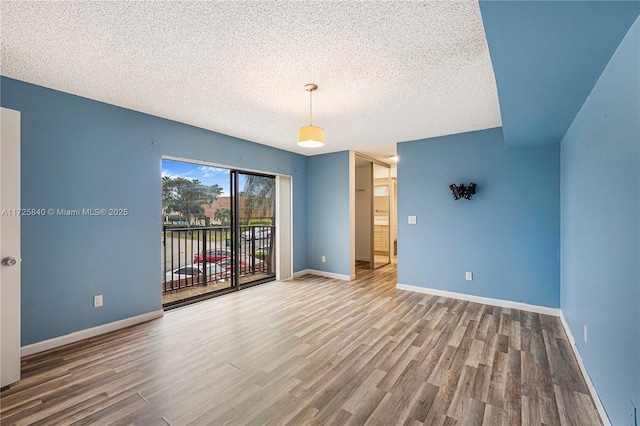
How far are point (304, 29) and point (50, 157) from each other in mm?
2802

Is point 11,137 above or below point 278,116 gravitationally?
below

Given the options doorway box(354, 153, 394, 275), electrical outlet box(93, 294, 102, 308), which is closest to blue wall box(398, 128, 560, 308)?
doorway box(354, 153, 394, 275)

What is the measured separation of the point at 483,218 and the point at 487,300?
1.20 m

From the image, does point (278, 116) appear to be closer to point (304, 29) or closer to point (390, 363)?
point (304, 29)

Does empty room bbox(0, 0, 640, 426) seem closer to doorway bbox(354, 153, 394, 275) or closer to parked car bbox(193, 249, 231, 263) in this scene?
parked car bbox(193, 249, 231, 263)

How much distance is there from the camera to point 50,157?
2805 mm

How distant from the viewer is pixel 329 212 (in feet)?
19.2

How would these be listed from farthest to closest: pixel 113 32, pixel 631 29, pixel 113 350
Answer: pixel 113 350
pixel 113 32
pixel 631 29

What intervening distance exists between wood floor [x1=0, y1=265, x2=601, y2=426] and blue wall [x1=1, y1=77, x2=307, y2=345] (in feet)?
1.25

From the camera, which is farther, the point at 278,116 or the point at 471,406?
the point at 278,116

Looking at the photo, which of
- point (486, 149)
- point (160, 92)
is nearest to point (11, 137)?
point (160, 92)

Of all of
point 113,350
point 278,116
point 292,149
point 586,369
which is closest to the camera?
point 586,369

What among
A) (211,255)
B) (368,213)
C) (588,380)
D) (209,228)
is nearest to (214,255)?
(211,255)

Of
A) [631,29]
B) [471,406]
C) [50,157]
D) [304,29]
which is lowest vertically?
[471,406]
